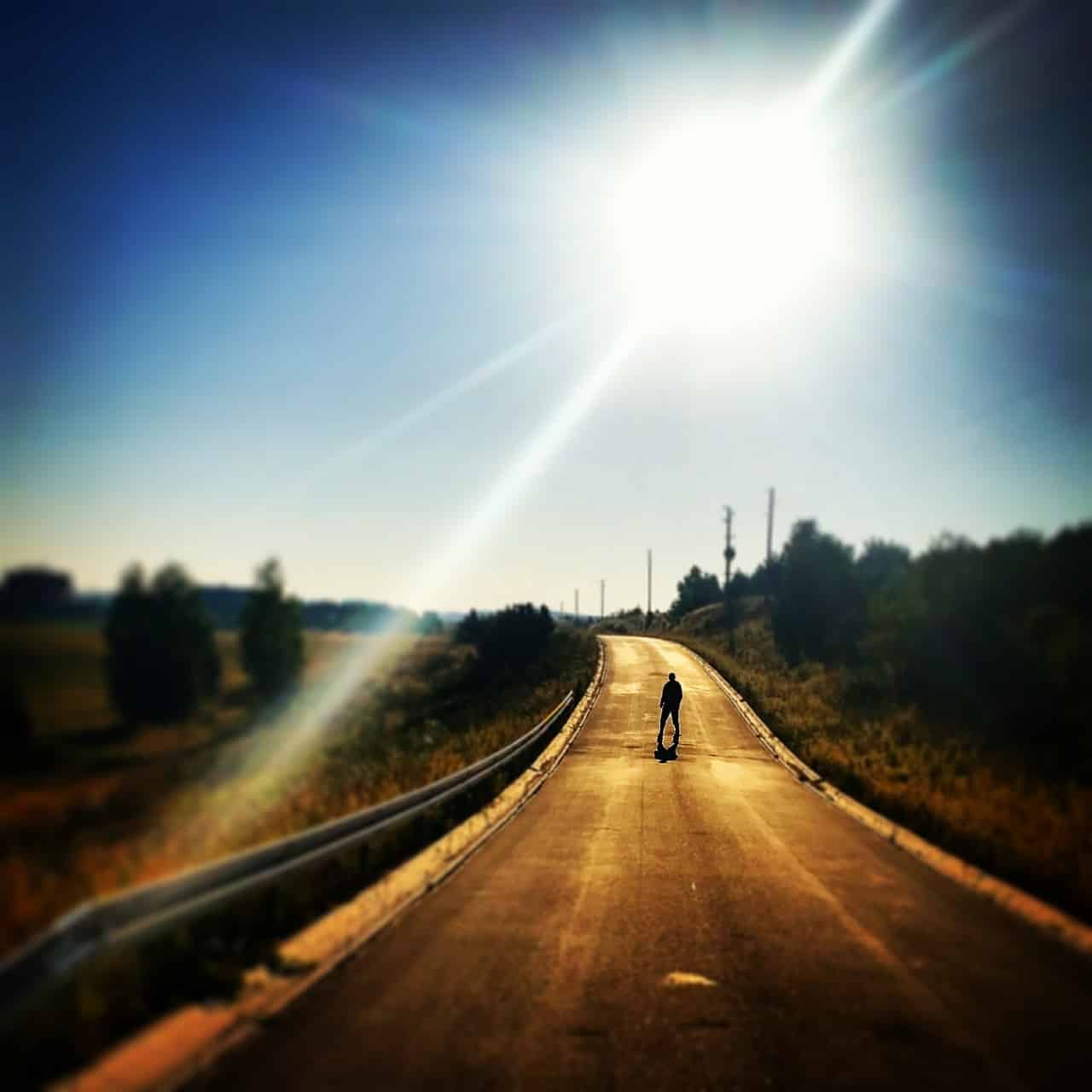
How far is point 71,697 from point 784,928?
5.74 metres

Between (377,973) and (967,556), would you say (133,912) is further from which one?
(967,556)

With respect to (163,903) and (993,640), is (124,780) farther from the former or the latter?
(993,640)

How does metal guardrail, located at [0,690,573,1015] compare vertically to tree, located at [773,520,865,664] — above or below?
below

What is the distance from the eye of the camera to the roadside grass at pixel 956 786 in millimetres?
8164

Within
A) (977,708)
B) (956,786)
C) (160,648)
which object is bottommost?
(956,786)

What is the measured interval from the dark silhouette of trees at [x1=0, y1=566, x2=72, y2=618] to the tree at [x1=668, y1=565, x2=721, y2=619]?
103 meters

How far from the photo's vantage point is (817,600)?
45.6 m

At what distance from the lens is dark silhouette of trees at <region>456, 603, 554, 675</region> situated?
56625mm

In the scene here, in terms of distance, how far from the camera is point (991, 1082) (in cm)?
402

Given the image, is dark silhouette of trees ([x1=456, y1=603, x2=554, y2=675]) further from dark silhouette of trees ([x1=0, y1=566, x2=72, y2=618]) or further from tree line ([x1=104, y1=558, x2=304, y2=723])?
dark silhouette of trees ([x1=0, y1=566, x2=72, y2=618])

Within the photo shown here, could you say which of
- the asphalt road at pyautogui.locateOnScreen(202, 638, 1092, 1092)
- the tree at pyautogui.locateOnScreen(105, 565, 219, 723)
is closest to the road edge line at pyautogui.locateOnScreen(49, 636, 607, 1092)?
the asphalt road at pyautogui.locateOnScreen(202, 638, 1092, 1092)

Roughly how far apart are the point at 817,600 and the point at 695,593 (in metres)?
64.4

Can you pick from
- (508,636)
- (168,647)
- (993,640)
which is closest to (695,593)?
(508,636)

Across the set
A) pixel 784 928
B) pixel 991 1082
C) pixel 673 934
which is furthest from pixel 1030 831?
pixel 991 1082
